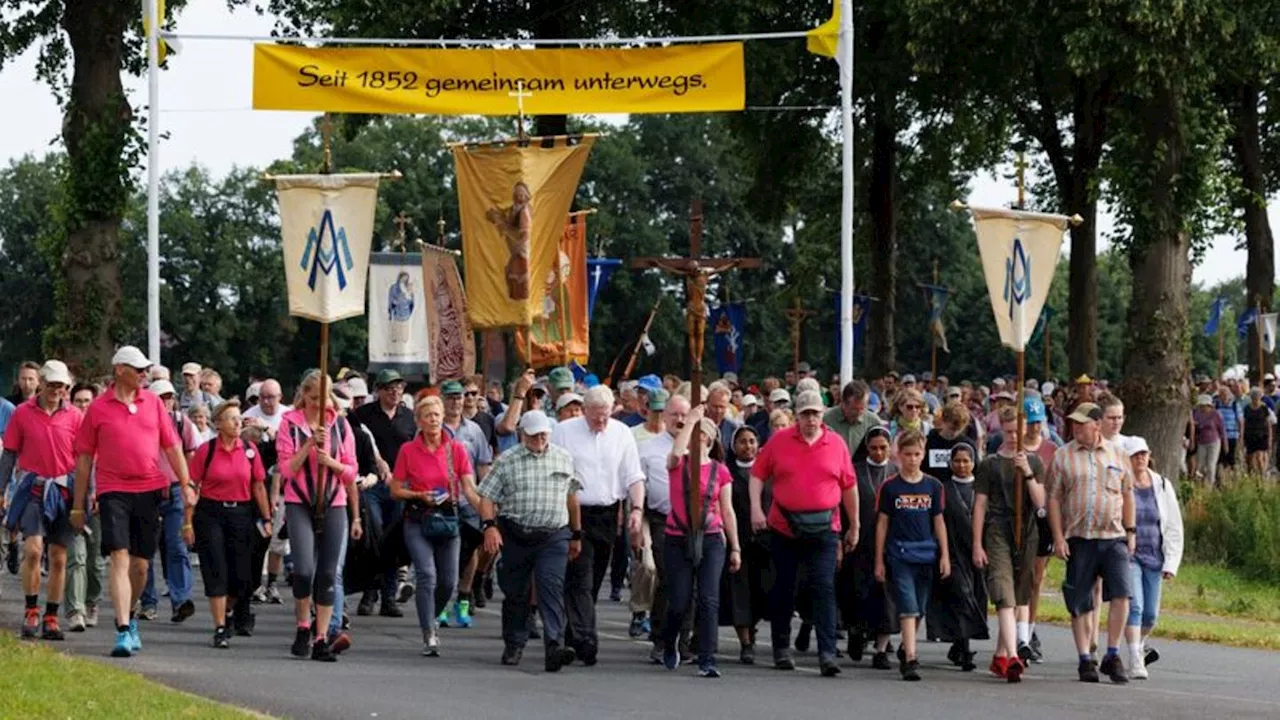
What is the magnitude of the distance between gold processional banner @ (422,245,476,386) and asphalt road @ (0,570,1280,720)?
8.66 metres

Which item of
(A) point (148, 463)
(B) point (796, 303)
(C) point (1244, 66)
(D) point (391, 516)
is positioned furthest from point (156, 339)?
(B) point (796, 303)

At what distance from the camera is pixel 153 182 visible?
84.2 feet

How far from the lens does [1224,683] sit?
1650 cm

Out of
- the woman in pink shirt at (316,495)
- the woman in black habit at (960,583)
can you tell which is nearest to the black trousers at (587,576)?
the woman in pink shirt at (316,495)

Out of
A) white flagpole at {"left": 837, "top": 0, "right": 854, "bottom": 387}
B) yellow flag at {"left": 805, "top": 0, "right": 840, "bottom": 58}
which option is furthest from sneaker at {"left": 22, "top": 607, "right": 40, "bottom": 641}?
yellow flag at {"left": 805, "top": 0, "right": 840, "bottom": 58}

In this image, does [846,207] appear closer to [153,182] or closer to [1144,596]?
[153,182]

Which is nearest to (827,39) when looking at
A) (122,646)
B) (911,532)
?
(911,532)

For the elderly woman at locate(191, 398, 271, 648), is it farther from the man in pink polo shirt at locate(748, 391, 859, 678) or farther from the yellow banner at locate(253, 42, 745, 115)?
the yellow banner at locate(253, 42, 745, 115)

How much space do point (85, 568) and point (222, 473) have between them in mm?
1506

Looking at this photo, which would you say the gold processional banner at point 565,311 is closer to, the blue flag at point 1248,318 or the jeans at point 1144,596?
the jeans at point 1144,596

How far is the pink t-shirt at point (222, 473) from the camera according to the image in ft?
57.0

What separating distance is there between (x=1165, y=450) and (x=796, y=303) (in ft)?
67.7

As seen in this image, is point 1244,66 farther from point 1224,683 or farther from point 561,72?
point 1224,683

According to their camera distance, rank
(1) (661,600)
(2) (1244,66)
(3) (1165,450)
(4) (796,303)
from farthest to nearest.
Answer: (4) (796,303), (2) (1244,66), (3) (1165,450), (1) (661,600)
